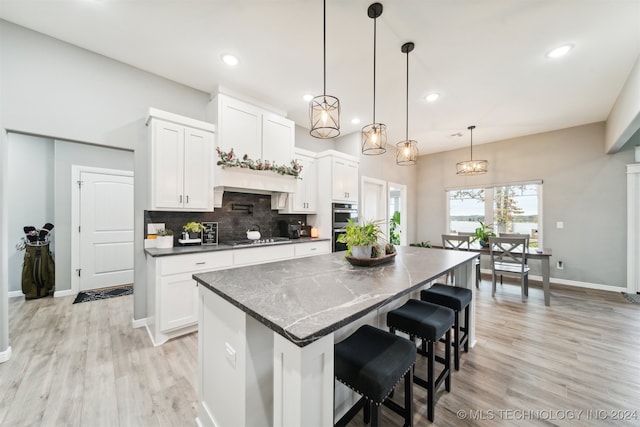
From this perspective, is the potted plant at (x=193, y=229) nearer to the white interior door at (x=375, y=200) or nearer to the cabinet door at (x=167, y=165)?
the cabinet door at (x=167, y=165)

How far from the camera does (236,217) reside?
356cm

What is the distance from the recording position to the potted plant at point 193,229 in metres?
2.84

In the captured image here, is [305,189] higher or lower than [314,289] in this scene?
higher

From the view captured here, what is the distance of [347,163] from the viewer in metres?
4.30

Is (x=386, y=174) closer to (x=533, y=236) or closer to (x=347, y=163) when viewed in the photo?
(x=347, y=163)

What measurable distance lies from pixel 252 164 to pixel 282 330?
106 inches

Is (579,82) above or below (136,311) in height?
above

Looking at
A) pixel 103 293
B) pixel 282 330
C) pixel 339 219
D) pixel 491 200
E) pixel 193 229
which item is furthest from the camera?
pixel 491 200

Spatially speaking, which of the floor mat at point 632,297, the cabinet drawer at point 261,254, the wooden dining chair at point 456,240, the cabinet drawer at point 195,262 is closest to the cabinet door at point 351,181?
the cabinet drawer at point 261,254

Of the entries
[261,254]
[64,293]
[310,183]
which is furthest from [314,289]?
[64,293]

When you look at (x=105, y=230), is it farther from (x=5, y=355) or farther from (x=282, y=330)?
(x=282, y=330)

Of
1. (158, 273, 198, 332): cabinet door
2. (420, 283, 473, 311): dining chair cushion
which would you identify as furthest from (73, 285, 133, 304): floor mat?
(420, 283, 473, 311): dining chair cushion

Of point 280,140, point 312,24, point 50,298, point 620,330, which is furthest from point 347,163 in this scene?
point 50,298

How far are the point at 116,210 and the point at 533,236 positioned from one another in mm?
7912
